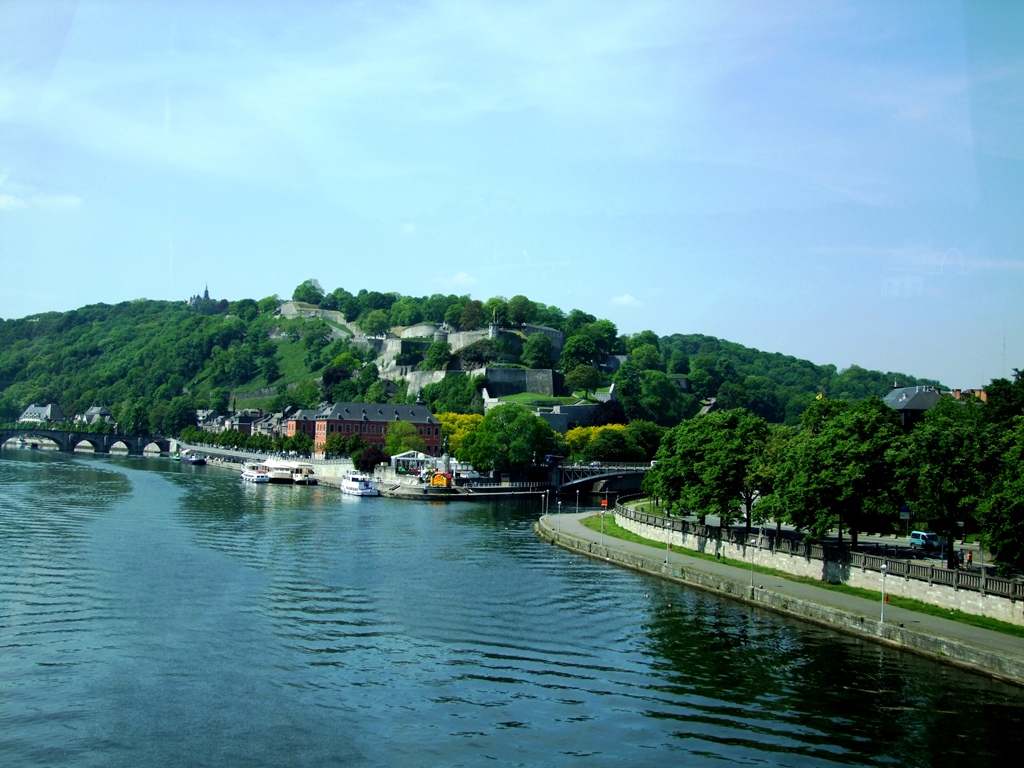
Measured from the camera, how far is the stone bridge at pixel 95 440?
411 feet

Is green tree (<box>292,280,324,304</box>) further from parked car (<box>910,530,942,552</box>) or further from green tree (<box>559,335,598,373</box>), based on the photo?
parked car (<box>910,530,942,552</box>)

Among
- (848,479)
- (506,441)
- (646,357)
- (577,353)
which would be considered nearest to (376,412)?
(506,441)

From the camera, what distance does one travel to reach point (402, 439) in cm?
8444

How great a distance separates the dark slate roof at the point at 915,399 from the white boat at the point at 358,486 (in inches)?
1379

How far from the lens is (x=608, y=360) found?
121 meters

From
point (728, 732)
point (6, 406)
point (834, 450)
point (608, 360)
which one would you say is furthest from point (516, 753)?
point (6, 406)

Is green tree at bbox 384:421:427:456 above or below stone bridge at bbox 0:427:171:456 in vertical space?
above

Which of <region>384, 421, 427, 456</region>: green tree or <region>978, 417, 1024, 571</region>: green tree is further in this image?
<region>384, 421, 427, 456</region>: green tree

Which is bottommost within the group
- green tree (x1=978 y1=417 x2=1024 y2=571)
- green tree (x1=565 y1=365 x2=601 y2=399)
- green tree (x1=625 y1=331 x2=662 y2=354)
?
green tree (x1=978 y1=417 x2=1024 y2=571)

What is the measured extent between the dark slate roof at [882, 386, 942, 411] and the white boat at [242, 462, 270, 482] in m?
48.1

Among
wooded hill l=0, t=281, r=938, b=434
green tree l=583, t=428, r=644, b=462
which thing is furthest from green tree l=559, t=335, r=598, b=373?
green tree l=583, t=428, r=644, b=462

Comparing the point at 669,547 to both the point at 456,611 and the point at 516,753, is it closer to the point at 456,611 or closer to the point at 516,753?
the point at 456,611

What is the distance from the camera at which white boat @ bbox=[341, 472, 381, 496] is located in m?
66.2

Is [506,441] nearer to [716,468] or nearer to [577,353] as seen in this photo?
[577,353]
